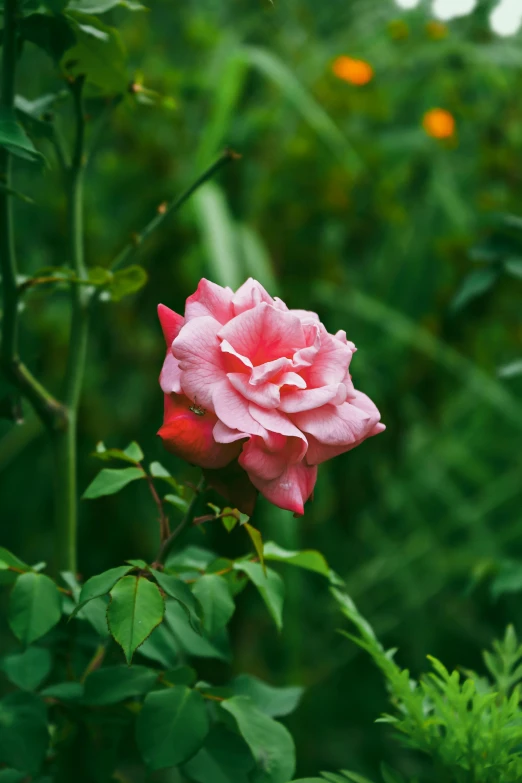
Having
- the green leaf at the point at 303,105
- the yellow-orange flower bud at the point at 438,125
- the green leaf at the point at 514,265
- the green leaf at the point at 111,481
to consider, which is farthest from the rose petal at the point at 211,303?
the yellow-orange flower bud at the point at 438,125

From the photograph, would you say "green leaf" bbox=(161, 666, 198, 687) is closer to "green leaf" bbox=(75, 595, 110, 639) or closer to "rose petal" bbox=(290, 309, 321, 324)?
"green leaf" bbox=(75, 595, 110, 639)

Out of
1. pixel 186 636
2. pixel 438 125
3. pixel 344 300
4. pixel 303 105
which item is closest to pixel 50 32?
pixel 186 636

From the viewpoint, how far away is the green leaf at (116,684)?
42 centimetres

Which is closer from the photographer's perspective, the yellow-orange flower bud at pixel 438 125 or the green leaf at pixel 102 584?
the green leaf at pixel 102 584

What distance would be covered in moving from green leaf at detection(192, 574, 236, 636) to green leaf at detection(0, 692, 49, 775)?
10cm

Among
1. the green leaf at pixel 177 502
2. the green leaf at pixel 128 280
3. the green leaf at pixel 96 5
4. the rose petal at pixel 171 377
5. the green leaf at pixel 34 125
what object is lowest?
the green leaf at pixel 177 502

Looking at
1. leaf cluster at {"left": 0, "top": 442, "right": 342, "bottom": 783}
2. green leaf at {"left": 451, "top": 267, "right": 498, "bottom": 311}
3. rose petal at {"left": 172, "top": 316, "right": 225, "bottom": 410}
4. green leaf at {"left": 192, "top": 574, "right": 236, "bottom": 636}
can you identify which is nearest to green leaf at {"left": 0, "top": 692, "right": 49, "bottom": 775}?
leaf cluster at {"left": 0, "top": 442, "right": 342, "bottom": 783}

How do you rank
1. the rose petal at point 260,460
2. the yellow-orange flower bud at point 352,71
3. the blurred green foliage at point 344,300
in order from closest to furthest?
the rose petal at point 260,460
the blurred green foliage at point 344,300
the yellow-orange flower bud at point 352,71

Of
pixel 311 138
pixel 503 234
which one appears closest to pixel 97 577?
pixel 503 234

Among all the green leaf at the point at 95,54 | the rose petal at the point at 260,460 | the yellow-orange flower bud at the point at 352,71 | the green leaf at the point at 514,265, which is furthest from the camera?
the yellow-orange flower bud at the point at 352,71

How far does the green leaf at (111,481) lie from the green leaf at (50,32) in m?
0.23

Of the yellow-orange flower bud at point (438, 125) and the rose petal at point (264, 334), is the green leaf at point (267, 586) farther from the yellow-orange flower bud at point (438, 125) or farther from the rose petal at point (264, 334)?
the yellow-orange flower bud at point (438, 125)

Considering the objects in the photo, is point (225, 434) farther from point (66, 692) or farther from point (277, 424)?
point (66, 692)

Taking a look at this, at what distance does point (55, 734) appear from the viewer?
48cm
